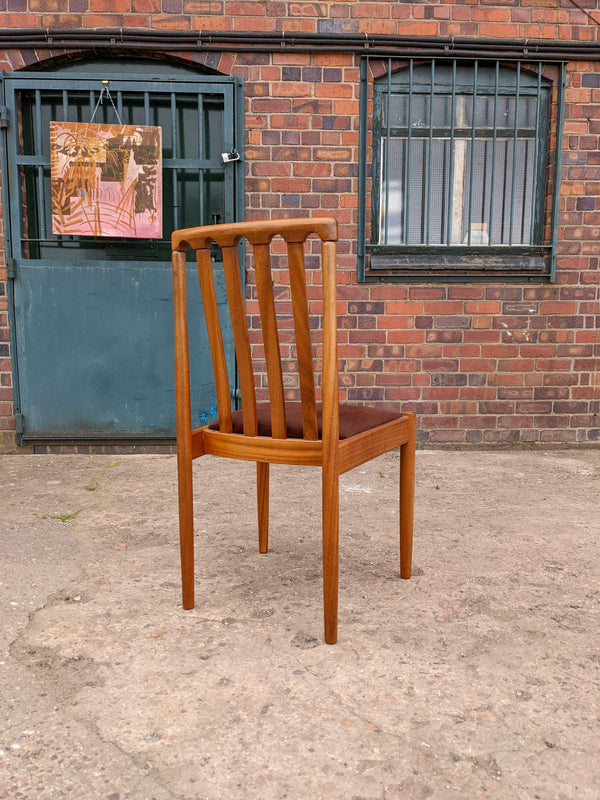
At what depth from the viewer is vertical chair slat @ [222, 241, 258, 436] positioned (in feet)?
5.35

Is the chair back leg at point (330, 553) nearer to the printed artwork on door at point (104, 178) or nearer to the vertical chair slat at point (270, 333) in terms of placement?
→ the vertical chair slat at point (270, 333)

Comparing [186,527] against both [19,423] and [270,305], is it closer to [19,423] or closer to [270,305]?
[270,305]

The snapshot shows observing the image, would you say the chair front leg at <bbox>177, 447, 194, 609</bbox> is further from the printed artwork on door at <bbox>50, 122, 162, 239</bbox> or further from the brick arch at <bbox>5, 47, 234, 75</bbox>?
the brick arch at <bbox>5, 47, 234, 75</bbox>

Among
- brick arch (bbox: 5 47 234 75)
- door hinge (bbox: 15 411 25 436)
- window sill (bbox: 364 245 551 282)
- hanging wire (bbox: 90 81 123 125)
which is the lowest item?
door hinge (bbox: 15 411 25 436)

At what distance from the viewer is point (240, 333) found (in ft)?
5.49

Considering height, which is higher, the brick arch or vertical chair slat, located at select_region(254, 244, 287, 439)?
the brick arch

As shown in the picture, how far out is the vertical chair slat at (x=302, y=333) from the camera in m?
1.51

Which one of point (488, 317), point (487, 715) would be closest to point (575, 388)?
point (488, 317)

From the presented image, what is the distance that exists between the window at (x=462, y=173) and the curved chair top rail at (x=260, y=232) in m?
2.06

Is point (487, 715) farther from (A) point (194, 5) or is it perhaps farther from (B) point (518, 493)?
(A) point (194, 5)

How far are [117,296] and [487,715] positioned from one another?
2871mm

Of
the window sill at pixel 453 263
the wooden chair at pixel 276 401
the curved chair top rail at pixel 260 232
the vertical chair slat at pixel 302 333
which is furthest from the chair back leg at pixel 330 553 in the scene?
the window sill at pixel 453 263

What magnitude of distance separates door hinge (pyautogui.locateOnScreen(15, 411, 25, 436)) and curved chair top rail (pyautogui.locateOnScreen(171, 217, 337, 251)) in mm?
2284

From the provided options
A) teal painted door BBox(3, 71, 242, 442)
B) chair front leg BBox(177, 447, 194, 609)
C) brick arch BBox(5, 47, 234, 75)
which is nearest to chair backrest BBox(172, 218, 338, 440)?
chair front leg BBox(177, 447, 194, 609)
